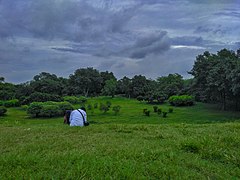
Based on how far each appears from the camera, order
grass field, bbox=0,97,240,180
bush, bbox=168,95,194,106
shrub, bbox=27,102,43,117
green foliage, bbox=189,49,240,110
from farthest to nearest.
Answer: bush, bbox=168,95,194,106 < shrub, bbox=27,102,43,117 < green foliage, bbox=189,49,240,110 < grass field, bbox=0,97,240,180

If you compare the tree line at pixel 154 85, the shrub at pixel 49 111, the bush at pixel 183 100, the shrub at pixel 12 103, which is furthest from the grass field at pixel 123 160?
the shrub at pixel 12 103

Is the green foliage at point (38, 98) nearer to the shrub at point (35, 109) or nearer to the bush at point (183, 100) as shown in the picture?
the shrub at point (35, 109)

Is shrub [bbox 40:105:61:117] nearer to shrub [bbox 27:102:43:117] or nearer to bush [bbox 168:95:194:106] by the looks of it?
shrub [bbox 27:102:43:117]

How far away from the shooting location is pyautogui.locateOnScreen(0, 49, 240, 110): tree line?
27.8 m

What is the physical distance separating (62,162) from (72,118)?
4901 millimetres

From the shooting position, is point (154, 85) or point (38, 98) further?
point (154, 85)

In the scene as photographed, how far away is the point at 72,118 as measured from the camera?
8.70m

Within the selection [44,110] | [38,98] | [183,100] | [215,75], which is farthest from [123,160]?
[38,98]

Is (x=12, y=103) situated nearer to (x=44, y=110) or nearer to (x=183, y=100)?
(x=44, y=110)

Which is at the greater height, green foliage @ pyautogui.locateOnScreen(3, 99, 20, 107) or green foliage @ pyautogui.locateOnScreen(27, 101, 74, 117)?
green foliage @ pyautogui.locateOnScreen(3, 99, 20, 107)

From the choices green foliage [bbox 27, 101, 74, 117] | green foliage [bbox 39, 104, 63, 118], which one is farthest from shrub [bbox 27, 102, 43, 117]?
green foliage [bbox 39, 104, 63, 118]

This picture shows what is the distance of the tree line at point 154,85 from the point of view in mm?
27812

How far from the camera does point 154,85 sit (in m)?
53.4

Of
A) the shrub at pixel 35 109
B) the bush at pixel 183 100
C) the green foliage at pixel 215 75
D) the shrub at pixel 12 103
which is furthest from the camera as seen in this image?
the shrub at pixel 12 103
